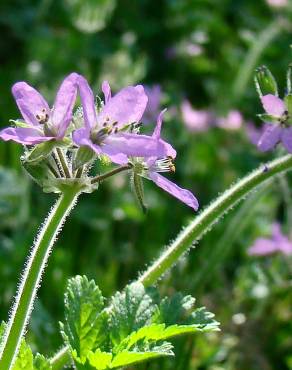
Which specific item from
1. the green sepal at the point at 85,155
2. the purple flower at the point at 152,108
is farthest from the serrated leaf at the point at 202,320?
the purple flower at the point at 152,108

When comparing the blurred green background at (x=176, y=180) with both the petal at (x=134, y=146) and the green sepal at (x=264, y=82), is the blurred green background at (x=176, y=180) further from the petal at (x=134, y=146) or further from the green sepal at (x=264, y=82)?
the petal at (x=134, y=146)

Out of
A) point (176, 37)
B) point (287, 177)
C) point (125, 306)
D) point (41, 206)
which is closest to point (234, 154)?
point (287, 177)

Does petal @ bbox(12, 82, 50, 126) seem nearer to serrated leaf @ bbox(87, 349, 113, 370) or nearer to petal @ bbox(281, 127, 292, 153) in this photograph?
serrated leaf @ bbox(87, 349, 113, 370)

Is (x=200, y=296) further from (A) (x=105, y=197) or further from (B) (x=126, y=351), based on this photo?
(B) (x=126, y=351)

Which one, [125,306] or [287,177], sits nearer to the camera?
[125,306]

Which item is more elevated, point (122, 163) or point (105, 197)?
point (105, 197)

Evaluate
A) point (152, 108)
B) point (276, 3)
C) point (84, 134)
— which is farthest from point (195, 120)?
point (84, 134)

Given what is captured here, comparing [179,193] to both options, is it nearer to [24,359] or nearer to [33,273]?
[33,273]
